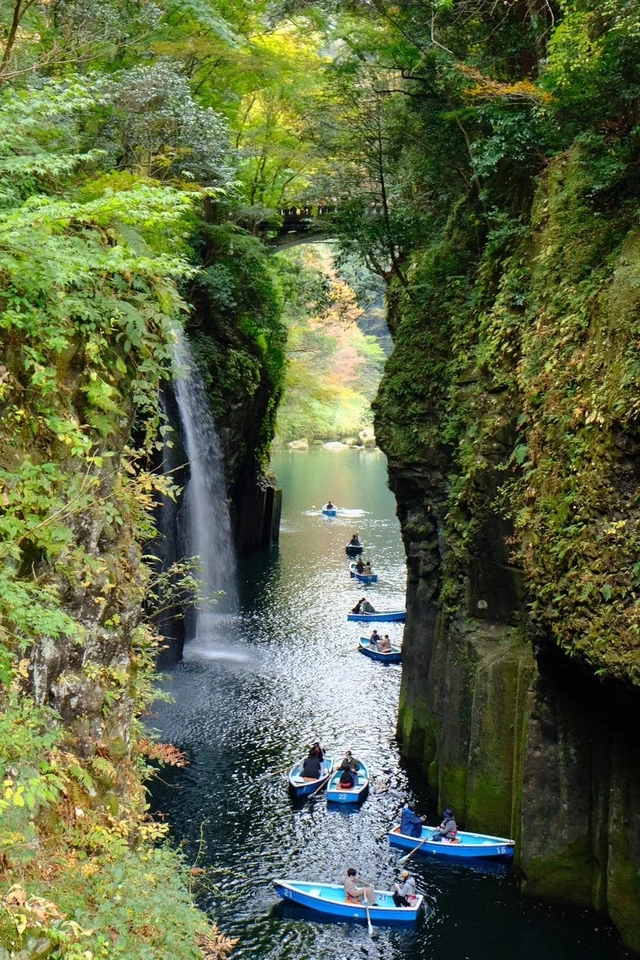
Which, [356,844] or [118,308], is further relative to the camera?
[356,844]

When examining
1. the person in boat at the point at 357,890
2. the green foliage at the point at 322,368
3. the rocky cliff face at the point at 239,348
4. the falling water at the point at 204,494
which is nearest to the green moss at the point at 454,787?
the person in boat at the point at 357,890

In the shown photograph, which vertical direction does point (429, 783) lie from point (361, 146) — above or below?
below

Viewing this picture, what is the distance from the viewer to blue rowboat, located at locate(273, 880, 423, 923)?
13906mm

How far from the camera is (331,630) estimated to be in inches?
1245

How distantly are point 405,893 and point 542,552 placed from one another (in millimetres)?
6306

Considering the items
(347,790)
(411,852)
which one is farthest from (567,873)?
(347,790)

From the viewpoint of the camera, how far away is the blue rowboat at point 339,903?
1391 cm

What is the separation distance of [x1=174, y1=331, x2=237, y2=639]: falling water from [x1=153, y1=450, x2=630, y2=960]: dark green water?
153 centimetres

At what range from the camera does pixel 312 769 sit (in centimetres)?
1852

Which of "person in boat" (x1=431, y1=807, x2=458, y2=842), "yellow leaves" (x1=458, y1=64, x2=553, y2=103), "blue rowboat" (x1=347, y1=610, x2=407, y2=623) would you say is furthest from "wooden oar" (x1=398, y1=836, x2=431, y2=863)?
"blue rowboat" (x1=347, y1=610, x2=407, y2=623)

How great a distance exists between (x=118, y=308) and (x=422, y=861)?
1230 centimetres

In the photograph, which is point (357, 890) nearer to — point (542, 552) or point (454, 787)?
point (454, 787)

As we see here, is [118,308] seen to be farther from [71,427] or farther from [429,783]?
[429,783]

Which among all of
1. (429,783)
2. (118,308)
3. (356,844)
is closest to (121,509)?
(118,308)
